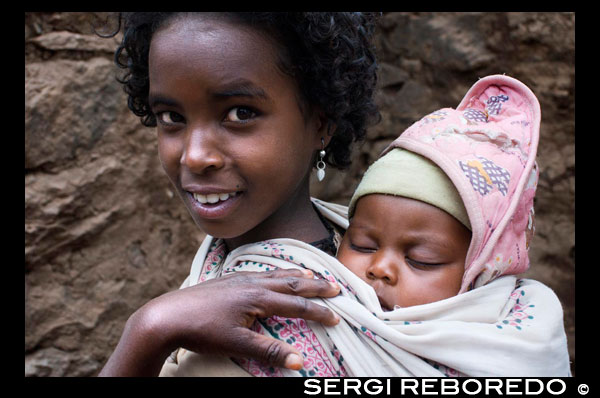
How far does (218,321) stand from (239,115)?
474 millimetres

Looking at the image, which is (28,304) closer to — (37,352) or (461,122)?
(37,352)

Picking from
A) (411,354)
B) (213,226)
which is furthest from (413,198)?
(213,226)

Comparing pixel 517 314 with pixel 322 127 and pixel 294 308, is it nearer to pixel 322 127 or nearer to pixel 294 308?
pixel 294 308

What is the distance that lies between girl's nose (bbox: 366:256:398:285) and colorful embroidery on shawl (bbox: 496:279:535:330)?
10.3 inches

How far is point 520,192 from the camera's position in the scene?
1508 millimetres

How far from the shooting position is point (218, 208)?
57.5 inches

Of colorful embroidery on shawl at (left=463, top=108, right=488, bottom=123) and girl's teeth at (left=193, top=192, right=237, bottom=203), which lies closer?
girl's teeth at (left=193, top=192, right=237, bottom=203)

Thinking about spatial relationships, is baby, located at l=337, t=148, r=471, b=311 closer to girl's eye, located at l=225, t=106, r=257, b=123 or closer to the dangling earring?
the dangling earring

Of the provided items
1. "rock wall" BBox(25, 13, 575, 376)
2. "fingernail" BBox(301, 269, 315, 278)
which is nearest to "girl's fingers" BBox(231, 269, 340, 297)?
"fingernail" BBox(301, 269, 315, 278)

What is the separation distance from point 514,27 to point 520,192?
206 centimetres

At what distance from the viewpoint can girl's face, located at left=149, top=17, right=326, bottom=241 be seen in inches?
54.5

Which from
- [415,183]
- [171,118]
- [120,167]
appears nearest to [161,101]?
[171,118]

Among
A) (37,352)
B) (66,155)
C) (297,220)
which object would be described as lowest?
(37,352)

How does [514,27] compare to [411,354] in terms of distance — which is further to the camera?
[514,27]
